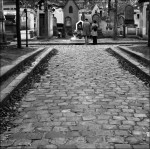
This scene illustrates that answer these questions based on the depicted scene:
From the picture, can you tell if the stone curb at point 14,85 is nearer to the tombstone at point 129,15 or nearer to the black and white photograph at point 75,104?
the black and white photograph at point 75,104

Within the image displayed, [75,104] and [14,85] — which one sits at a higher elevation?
[14,85]

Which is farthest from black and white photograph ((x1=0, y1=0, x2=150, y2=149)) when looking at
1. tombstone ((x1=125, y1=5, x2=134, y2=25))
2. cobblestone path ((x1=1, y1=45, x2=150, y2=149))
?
tombstone ((x1=125, y1=5, x2=134, y2=25))

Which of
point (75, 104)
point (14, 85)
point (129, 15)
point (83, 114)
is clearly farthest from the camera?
point (129, 15)

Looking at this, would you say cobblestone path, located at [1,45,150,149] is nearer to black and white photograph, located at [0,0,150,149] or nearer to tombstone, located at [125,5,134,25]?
black and white photograph, located at [0,0,150,149]

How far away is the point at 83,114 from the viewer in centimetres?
526

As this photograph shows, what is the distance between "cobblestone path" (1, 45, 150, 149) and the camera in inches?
159

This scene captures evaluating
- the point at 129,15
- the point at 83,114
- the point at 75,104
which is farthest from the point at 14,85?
the point at 129,15

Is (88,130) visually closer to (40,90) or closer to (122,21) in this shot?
(40,90)

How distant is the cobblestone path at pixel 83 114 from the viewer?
4.05m

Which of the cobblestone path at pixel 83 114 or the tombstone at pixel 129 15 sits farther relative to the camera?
the tombstone at pixel 129 15

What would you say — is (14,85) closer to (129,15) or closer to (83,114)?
(83,114)

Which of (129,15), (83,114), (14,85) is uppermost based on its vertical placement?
(129,15)

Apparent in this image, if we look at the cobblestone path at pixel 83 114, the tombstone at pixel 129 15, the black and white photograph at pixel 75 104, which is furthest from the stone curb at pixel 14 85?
the tombstone at pixel 129 15

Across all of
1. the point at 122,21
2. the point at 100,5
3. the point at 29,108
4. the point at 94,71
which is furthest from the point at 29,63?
the point at 100,5
